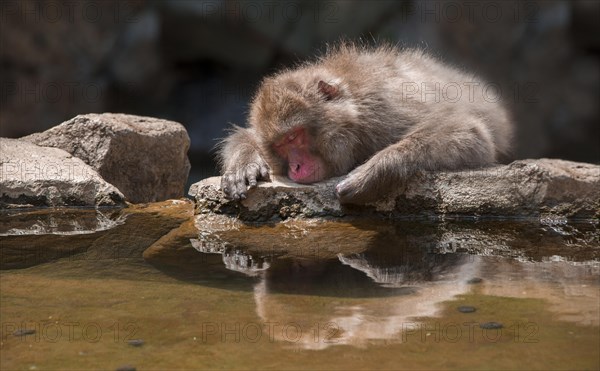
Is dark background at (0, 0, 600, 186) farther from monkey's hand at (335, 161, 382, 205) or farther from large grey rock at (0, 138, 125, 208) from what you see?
monkey's hand at (335, 161, 382, 205)

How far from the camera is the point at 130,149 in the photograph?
23.7 feet

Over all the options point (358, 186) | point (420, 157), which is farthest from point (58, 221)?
point (420, 157)

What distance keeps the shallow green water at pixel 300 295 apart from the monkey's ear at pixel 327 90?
3.39ft

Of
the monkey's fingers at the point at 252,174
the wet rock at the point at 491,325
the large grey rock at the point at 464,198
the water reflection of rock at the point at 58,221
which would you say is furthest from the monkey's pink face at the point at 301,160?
the wet rock at the point at 491,325

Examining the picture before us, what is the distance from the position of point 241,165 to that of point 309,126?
0.58 metres

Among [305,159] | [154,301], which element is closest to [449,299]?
[154,301]

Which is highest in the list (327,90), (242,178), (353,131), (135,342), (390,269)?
(327,90)

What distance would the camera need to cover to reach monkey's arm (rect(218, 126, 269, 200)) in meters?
5.85

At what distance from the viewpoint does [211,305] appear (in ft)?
12.2

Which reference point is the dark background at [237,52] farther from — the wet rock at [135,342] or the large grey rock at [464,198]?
the wet rock at [135,342]

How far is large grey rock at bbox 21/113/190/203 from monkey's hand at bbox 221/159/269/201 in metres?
1.49

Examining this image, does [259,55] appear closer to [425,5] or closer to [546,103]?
[425,5]

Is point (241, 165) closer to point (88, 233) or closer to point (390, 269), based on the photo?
point (88, 233)

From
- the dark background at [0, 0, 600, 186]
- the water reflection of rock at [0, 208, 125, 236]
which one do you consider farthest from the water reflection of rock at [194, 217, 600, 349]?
the dark background at [0, 0, 600, 186]
